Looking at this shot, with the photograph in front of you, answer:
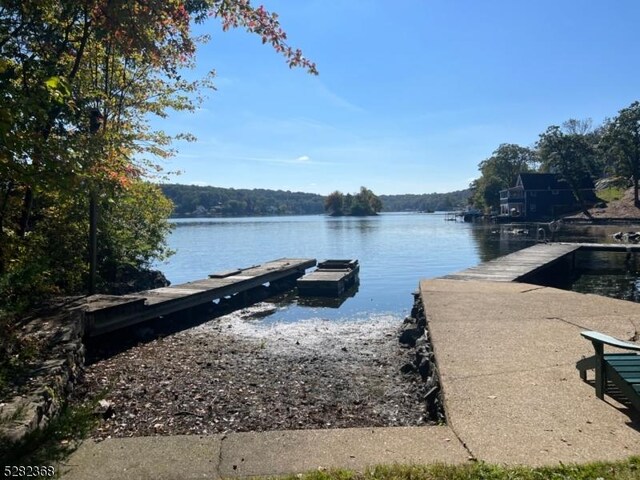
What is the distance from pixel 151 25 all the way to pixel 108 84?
899 cm

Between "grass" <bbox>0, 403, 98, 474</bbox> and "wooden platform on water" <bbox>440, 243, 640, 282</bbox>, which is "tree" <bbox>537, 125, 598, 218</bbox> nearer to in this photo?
"wooden platform on water" <bbox>440, 243, 640, 282</bbox>

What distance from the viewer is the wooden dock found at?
32.7 ft

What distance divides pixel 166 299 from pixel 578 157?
3207 inches

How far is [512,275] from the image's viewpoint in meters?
15.0

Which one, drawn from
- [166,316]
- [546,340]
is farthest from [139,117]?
[546,340]

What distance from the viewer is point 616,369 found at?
4.43 metres

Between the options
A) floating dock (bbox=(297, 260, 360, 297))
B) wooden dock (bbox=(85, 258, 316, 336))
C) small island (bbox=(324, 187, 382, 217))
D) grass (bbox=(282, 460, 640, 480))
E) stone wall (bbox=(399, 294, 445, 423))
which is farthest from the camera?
small island (bbox=(324, 187, 382, 217))

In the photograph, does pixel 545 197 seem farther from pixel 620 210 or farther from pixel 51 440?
pixel 51 440

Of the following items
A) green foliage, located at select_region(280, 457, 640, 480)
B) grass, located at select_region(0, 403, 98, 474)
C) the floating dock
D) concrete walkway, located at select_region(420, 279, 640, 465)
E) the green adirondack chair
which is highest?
grass, located at select_region(0, 403, 98, 474)

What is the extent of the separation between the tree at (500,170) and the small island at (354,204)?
63656mm

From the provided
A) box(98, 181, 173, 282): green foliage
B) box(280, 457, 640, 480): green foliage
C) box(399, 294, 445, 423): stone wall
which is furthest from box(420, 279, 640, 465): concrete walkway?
box(98, 181, 173, 282): green foliage

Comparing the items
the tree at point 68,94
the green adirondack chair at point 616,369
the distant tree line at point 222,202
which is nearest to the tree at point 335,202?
the distant tree line at point 222,202

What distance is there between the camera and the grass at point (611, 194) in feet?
265

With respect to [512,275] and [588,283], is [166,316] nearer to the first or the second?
[512,275]
